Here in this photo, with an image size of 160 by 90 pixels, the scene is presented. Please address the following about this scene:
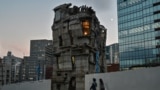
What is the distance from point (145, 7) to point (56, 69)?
81.6 m

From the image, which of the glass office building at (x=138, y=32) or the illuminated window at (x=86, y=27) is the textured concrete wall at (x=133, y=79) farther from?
the glass office building at (x=138, y=32)

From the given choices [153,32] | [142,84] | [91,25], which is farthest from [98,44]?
[153,32]

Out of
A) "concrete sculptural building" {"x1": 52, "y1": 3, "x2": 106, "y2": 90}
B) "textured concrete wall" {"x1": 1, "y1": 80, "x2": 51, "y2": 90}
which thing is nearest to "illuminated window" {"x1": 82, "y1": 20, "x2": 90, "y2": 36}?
"concrete sculptural building" {"x1": 52, "y1": 3, "x2": 106, "y2": 90}

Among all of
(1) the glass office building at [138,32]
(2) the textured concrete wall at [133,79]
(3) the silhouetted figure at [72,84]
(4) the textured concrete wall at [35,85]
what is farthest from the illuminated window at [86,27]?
(1) the glass office building at [138,32]

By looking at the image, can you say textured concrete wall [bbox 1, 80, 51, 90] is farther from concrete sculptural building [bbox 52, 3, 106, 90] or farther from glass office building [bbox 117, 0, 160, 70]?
glass office building [bbox 117, 0, 160, 70]

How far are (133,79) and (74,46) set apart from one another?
16.5 metres

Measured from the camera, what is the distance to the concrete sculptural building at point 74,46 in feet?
142

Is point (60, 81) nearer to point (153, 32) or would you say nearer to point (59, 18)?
point (59, 18)

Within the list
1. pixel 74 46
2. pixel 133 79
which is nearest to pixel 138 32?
pixel 74 46

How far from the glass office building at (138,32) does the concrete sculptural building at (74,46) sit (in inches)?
2707

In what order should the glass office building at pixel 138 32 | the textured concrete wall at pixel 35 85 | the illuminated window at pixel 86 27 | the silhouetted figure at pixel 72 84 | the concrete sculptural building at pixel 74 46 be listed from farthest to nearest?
the glass office building at pixel 138 32
the textured concrete wall at pixel 35 85
the illuminated window at pixel 86 27
the silhouetted figure at pixel 72 84
the concrete sculptural building at pixel 74 46

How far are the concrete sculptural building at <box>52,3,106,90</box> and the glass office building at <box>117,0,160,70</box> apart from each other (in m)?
68.8

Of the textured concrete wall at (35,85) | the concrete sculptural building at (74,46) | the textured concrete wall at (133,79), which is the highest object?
the concrete sculptural building at (74,46)

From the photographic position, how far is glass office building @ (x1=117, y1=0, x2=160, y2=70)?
115 meters
